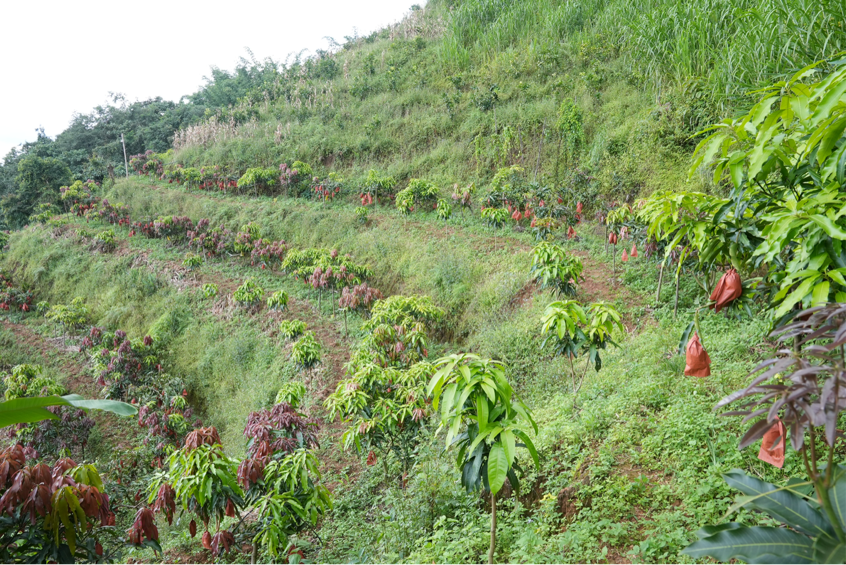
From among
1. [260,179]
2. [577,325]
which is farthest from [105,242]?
[577,325]

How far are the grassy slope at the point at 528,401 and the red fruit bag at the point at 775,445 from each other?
3.20ft

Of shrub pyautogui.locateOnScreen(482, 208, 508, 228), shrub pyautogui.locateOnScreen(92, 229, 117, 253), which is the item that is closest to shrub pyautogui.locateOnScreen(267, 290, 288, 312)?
shrub pyautogui.locateOnScreen(482, 208, 508, 228)

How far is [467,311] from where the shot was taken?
20.9ft

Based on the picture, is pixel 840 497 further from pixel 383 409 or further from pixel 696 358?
pixel 383 409

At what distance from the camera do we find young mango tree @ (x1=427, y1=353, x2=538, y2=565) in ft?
4.98

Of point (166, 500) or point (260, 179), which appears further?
point (260, 179)

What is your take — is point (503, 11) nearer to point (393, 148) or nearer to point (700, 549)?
point (393, 148)

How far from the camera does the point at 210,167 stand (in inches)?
553

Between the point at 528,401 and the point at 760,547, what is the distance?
3.34 meters

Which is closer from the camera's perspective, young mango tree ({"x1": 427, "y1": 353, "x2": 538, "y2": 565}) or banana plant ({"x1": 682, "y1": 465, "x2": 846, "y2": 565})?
banana plant ({"x1": 682, "y1": 465, "x2": 846, "y2": 565})

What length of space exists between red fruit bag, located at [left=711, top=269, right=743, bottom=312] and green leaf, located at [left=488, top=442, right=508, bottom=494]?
1.08m

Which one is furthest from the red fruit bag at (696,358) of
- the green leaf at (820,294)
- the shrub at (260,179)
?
the shrub at (260,179)

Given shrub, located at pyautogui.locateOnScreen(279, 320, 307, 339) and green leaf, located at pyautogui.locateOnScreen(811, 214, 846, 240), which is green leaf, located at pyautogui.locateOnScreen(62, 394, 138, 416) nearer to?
green leaf, located at pyautogui.locateOnScreen(811, 214, 846, 240)

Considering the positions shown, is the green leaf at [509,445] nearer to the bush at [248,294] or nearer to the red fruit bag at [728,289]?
the red fruit bag at [728,289]
